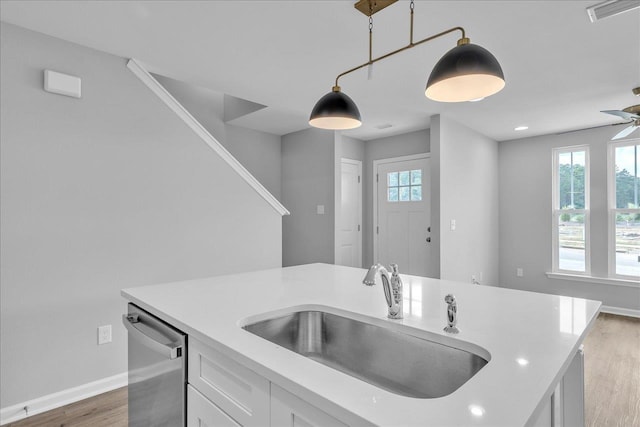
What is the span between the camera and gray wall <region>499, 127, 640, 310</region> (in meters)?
4.46

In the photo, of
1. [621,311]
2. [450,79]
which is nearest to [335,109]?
[450,79]

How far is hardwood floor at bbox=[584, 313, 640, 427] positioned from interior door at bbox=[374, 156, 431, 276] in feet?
6.48

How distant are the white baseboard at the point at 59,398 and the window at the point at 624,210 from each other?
5.66m

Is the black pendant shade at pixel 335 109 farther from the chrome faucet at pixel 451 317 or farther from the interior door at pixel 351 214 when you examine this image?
the interior door at pixel 351 214

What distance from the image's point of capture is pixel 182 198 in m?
2.82

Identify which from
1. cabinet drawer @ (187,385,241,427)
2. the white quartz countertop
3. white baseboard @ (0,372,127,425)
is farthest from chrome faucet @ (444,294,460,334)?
white baseboard @ (0,372,127,425)

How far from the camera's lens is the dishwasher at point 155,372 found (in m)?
1.14

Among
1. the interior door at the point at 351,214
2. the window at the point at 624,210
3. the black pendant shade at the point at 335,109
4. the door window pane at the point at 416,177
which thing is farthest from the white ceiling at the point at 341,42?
the interior door at the point at 351,214

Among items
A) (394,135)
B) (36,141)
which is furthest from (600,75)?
(36,141)

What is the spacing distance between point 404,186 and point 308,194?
1392 millimetres

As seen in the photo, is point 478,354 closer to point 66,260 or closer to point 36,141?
point 66,260

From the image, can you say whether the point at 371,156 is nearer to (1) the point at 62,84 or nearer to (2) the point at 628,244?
(2) the point at 628,244

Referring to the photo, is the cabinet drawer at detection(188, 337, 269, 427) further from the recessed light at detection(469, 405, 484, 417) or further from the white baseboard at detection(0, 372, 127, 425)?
the white baseboard at detection(0, 372, 127, 425)

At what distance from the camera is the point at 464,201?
14.6 ft
